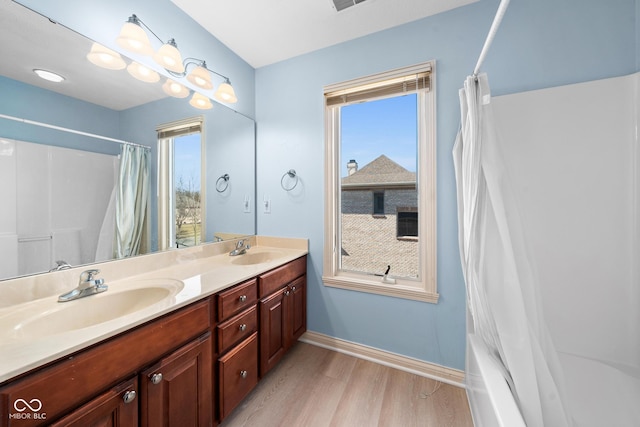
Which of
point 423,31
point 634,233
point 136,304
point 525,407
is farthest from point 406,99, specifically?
point 136,304

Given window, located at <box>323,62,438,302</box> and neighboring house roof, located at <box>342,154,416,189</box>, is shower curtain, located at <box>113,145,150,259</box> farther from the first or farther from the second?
neighboring house roof, located at <box>342,154,416,189</box>

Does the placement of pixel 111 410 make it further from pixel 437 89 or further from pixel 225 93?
pixel 437 89

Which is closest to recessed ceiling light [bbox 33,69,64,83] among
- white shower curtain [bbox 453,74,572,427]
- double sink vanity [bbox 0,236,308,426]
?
double sink vanity [bbox 0,236,308,426]

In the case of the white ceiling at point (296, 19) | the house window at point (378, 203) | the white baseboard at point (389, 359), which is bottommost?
the white baseboard at point (389, 359)

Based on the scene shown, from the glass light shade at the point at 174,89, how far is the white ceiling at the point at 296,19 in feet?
1.81

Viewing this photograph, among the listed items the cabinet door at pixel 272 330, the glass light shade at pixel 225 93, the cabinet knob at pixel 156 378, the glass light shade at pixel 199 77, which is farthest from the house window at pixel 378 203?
the cabinet knob at pixel 156 378

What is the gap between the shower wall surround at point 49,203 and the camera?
97 cm

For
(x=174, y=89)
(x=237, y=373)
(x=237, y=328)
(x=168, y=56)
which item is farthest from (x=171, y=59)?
(x=237, y=373)

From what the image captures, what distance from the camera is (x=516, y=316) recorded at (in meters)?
1.00

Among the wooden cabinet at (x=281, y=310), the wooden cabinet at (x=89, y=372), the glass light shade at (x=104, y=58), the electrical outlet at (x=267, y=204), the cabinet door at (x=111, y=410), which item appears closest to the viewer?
the wooden cabinet at (x=89, y=372)

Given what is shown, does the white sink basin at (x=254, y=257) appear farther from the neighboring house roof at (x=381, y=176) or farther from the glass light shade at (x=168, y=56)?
the glass light shade at (x=168, y=56)

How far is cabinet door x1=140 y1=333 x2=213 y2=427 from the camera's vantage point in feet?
2.96

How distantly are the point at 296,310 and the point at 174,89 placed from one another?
1833 mm

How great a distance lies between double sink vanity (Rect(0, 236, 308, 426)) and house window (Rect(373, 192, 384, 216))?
867mm
